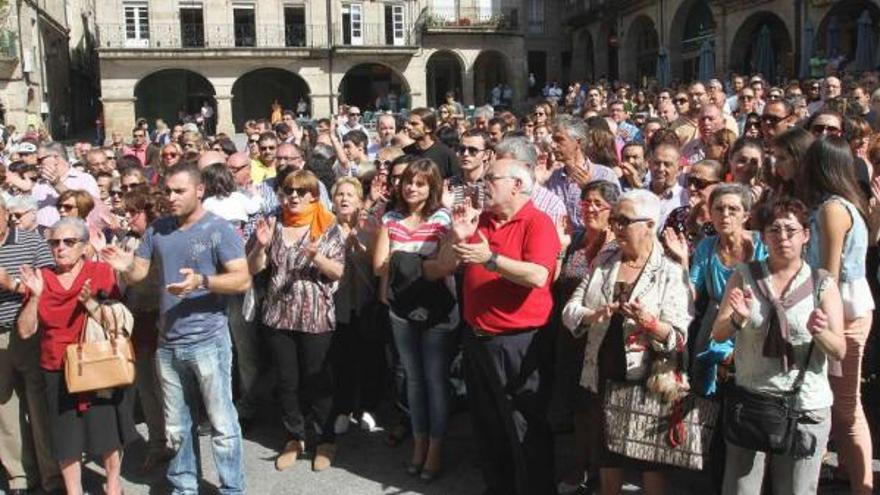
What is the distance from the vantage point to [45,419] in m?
5.14

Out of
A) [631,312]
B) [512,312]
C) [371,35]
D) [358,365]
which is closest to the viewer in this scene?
[631,312]

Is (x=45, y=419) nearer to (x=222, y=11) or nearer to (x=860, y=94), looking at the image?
(x=860, y=94)

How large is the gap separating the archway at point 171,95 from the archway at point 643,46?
18.1 metres

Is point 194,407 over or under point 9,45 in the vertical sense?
under

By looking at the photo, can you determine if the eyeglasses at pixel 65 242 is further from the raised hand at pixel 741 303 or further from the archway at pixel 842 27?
the archway at pixel 842 27

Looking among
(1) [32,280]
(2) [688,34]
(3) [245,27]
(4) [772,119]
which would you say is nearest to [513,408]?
(1) [32,280]

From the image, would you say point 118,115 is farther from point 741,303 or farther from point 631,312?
point 741,303

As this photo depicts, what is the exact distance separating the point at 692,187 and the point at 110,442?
3.78 metres

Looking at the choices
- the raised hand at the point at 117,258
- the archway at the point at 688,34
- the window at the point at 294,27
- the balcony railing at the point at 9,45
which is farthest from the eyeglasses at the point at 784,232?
the window at the point at 294,27

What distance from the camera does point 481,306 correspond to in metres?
4.46

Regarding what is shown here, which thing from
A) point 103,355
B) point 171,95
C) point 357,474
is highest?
point 171,95

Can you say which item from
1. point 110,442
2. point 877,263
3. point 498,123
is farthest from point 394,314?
point 498,123

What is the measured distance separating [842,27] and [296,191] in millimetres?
21861

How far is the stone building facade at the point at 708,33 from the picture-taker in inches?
891
